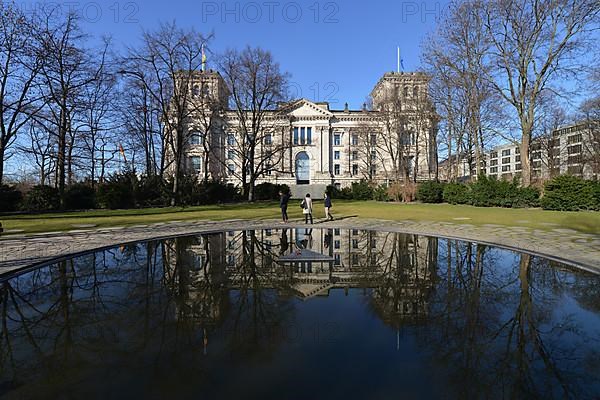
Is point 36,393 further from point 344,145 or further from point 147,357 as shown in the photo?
point 344,145

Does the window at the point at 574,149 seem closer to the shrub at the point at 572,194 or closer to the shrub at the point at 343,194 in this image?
the shrub at the point at 343,194

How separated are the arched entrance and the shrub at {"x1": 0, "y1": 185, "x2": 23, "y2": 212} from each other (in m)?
47.3

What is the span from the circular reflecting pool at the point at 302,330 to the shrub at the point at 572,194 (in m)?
20.0

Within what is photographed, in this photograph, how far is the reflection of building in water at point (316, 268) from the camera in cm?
500

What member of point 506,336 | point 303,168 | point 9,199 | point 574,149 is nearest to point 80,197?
point 9,199

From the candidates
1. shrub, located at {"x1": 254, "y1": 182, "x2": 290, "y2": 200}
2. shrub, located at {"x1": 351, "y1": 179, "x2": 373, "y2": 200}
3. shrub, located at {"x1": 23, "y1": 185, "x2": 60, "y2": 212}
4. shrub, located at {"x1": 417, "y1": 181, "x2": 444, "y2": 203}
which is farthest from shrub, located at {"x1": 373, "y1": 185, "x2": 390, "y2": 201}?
shrub, located at {"x1": 23, "y1": 185, "x2": 60, "y2": 212}

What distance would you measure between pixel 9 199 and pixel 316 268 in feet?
94.2

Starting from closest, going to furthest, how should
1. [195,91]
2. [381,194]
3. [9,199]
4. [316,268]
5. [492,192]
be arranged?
[316,268] < [9,199] < [492,192] < [195,91] < [381,194]

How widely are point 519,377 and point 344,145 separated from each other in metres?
68.1

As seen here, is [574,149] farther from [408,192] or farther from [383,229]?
[383,229]

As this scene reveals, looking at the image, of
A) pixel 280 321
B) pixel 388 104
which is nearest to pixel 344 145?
pixel 388 104

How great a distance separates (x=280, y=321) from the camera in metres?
4.11

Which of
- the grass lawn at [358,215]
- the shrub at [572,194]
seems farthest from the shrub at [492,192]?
the grass lawn at [358,215]

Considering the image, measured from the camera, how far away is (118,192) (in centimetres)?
2672
